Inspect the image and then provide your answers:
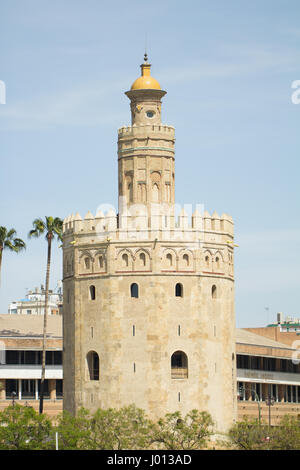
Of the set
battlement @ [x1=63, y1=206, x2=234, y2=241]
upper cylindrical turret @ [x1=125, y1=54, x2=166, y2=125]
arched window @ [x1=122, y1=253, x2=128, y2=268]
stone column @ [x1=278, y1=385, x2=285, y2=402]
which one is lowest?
stone column @ [x1=278, y1=385, x2=285, y2=402]

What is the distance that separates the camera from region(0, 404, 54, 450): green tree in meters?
83.0

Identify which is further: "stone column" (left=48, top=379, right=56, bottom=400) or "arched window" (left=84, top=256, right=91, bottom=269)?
"stone column" (left=48, top=379, right=56, bottom=400)

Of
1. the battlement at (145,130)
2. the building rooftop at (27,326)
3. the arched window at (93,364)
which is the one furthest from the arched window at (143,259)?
the building rooftop at (27,326)

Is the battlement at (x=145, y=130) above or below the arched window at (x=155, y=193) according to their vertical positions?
above

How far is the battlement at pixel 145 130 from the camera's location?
9975 cm

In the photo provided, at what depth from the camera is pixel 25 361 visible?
129000mm

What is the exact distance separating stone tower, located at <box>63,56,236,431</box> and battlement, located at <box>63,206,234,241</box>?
0.08 m

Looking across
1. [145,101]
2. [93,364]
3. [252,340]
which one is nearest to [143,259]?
[93,364]

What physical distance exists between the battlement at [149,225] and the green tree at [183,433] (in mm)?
14046

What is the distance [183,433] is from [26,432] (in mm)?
10439

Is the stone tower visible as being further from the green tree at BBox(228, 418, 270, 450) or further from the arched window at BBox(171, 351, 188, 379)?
the green tree at BBox(228, 418, 270, 450)

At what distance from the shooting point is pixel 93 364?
97.7 m

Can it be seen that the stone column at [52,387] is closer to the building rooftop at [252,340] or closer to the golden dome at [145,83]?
the building rooftop at [252,340]

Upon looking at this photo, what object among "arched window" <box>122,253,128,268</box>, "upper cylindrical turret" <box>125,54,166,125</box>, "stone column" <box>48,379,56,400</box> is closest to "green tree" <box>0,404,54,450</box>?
"arched window" <box>122,253,128,268</box>
